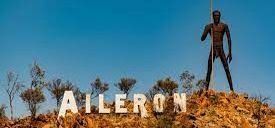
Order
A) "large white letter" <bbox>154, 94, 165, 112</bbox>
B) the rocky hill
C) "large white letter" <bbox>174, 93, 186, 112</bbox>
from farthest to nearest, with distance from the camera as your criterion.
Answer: "large white letter" <bbox>154, 94, 165, 112</bbox>
"large white letter" <bbox>174, 93, 186, 112</bbox>
the rocky hill

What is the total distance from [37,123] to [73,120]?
6.65 feet

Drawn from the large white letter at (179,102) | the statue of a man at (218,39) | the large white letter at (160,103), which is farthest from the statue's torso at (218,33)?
the large white letter at (160,103)

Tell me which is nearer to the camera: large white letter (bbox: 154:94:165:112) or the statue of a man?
large white letter (bbox: 154:94:165:112)

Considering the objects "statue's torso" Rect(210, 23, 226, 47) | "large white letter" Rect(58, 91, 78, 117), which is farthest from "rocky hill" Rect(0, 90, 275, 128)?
"statue's torso" Rect(210, 23, 226, 47)

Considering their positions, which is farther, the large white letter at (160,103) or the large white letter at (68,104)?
the large white letter at (160,103)

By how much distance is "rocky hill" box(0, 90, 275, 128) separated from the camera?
82.8 feet

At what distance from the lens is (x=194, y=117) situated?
25812 mm

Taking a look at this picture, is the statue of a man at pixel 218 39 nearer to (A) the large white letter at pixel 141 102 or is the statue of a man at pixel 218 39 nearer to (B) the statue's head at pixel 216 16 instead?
(B) the statue's head at pixel 216 16

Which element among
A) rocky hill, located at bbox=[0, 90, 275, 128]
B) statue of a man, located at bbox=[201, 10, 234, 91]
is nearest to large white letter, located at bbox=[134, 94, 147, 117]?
rocky hill, located at bbox=[0, 90, 275, 128]

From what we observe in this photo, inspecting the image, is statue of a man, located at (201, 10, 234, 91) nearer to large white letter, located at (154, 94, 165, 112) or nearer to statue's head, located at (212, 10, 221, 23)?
statue's head, located at (212, 10, 221, 23)

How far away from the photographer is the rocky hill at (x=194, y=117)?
25234 mm

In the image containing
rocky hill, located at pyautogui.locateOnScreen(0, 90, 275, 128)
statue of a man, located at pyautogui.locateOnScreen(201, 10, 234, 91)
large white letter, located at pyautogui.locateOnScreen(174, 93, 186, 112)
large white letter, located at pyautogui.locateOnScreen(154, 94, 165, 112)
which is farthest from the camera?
statue of a man, located at pyautogui.locateOnScreen(201, 10, 234, 91)

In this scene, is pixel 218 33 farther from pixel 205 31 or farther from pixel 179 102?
pixel 179 102

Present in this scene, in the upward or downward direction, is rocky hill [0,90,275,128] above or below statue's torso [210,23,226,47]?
below
